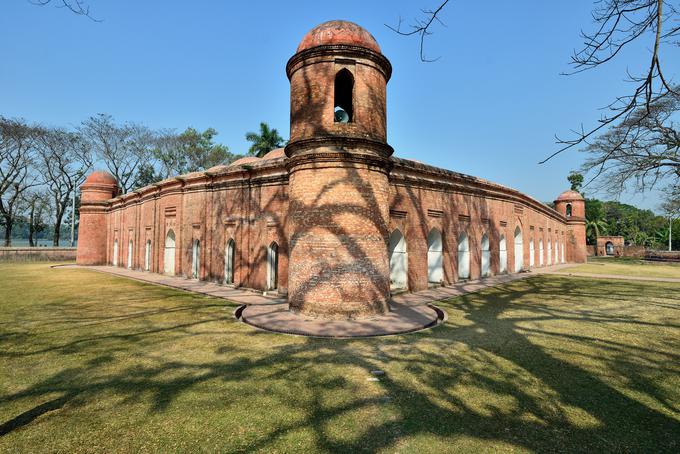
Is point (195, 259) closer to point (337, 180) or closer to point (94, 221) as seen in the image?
point (337, 180)

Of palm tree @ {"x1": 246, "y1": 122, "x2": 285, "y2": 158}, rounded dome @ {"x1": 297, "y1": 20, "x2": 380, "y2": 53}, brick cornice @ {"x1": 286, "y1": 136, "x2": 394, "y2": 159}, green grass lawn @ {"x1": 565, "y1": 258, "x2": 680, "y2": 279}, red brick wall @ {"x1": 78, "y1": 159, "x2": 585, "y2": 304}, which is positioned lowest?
green grass lawn @ {"x1": 565, "y1": 258, "x2": 680, "y2": 279}

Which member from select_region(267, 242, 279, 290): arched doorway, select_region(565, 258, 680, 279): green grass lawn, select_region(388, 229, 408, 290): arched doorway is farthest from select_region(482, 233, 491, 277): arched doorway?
select_region(267, 242, 279, 290): arched doorway

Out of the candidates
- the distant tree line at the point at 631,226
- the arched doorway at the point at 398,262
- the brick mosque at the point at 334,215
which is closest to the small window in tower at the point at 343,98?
the brick mosque at the point at 334,215

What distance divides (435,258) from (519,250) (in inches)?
399

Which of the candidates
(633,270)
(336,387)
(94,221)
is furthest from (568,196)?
(94,221)

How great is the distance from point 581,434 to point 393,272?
30.3 ft

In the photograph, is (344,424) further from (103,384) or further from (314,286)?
(314,286)

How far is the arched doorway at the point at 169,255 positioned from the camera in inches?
723

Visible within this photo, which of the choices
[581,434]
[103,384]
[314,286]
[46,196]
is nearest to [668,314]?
[581,434]

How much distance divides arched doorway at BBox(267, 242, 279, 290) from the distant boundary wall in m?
28.4

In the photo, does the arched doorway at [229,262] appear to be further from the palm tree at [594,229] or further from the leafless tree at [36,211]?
the palm tree at [594,229]

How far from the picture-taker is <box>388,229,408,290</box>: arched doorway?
1255 cm

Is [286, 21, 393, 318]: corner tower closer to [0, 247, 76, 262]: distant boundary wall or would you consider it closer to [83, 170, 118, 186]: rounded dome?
[83, 170, 118, 186]: rounded dome

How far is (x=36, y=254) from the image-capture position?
29.8 metres
